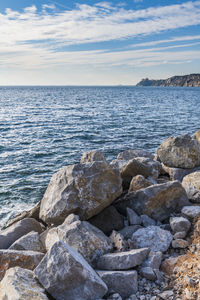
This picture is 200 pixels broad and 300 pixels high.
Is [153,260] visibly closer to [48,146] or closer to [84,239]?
[84,239]

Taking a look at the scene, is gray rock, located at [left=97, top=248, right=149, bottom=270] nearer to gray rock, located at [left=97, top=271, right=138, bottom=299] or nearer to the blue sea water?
gray rock, located at [left=97, top=271, right=138, bottom=299]

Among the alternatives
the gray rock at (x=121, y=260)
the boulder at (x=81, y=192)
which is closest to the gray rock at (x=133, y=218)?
the boulder at (x=81, y=192)

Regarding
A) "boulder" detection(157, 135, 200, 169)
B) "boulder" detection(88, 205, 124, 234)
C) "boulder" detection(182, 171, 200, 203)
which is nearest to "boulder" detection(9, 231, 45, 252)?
"boulder" detection(88, 205, 124, 234)

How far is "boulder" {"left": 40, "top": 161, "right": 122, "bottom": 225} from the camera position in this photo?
872 centimetres

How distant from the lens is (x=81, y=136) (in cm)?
3191

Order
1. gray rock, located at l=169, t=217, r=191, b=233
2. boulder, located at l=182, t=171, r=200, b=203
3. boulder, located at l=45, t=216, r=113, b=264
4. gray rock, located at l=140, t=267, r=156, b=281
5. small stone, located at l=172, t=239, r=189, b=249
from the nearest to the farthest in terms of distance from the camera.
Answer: gray rock, located at l=140, t=267, r=156, b=281 < boulder, located at l=45, t=216, r=113, b=264 < small stone, located at l=172, t=239, r=189, b=249 < gray rock, located at l=169, t=217, r=191, b=233 < boulder, located at l=182, t=171, r=200, b=203

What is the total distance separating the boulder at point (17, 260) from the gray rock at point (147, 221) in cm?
369

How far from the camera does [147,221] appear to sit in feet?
29.8

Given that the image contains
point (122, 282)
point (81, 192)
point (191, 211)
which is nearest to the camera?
point (122, 282)

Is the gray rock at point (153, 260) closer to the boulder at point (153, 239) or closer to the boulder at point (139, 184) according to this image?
the boulder at point (153, 239)

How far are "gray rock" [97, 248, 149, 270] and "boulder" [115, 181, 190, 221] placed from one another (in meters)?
2.84

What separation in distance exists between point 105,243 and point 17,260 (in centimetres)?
223

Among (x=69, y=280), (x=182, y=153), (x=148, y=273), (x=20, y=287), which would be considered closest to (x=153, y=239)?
(x=148, y=273)

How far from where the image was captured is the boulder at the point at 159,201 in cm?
938
